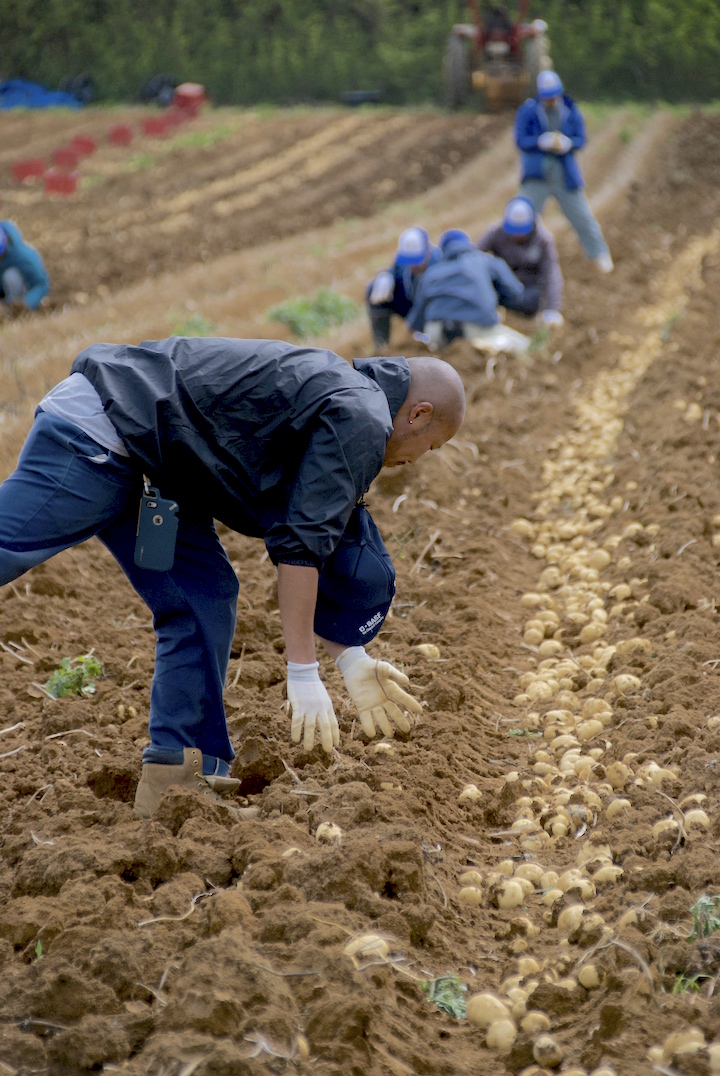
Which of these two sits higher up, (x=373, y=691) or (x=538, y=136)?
(x=538, y=136)

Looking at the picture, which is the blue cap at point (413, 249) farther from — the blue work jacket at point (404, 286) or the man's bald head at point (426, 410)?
the man's bald head at point (426, 410)

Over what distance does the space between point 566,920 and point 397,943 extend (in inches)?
17.2

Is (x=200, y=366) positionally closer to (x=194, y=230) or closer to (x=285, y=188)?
(x=194, y=230)

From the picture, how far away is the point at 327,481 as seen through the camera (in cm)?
A: 242

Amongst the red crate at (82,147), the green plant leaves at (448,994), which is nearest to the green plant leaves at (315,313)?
the green plant leaves at (448,994)

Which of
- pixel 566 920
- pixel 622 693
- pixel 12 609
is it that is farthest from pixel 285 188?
pixel 566 920

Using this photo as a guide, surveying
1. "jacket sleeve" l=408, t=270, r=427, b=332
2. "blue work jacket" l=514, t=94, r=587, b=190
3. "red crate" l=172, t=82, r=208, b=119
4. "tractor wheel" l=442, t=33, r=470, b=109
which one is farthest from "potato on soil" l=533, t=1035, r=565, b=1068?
"red crate" l=172, t=82, r=208, b=119

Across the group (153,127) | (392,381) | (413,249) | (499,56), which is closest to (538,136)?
(413,249)

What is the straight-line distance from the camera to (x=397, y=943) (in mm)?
2287

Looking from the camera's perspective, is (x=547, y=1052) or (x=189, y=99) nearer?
(x=547, y=1052)

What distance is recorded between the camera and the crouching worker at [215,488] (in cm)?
243

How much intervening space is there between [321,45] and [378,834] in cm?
2382

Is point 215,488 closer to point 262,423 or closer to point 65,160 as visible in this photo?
point 262,423

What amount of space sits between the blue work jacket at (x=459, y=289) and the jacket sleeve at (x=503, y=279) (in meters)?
0.04
